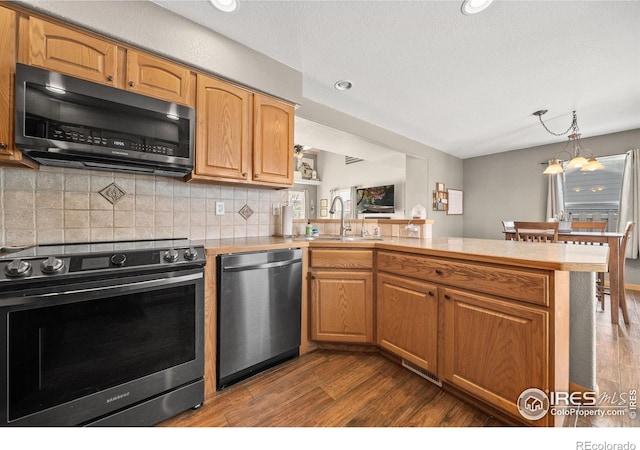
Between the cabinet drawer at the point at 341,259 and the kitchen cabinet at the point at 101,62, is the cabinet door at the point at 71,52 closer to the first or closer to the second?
the kitchen cabinet at the point at 101,62

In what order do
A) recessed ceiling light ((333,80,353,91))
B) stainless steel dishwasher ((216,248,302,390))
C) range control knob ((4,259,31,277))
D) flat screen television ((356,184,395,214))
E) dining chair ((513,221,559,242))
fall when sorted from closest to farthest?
range control knob ((4,259,31,277)) < stainless steel dishwasher ((216,248,302,390)) < recessed ceiling light ((333,80,353,91)) < dining chair ((513,221,559,242)) < flat screen television ((356,184,395,214))

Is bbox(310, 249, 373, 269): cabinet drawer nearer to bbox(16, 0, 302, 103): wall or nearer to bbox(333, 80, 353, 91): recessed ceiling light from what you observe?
bbox(16, 0, 302, 103): wall

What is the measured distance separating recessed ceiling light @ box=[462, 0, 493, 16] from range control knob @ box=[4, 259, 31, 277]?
2629 mm

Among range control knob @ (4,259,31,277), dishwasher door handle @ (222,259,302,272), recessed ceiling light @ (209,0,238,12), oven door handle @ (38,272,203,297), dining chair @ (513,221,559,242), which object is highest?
recessed ceiling light @ (209,0,238,12)

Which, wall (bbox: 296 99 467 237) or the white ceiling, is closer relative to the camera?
the white ceiling

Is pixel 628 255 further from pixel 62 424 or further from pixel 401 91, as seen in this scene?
pixel 62 424

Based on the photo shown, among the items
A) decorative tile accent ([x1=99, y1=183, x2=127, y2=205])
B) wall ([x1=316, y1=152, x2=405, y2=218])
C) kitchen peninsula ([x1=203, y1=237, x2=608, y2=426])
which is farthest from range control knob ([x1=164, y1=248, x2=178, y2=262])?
wall ([x1=316, y1=152, x2=405, y2=218])

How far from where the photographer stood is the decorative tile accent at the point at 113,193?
66.9 inches

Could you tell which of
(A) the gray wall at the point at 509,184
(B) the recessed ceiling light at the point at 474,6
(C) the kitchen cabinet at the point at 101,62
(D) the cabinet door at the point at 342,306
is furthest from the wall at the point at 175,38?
(A) the gray wall at the point at 509,184

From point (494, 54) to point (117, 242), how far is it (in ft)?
10.2

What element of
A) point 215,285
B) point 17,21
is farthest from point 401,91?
point 17,21

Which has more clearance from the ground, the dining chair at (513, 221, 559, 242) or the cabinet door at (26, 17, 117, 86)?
the cabinet door at (26, 17, 117, 86)

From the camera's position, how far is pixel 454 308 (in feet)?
5.15

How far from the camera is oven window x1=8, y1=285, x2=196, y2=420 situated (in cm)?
111
